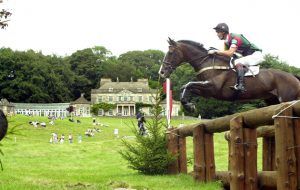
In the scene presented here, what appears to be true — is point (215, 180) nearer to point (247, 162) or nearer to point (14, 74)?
point (247, 162)

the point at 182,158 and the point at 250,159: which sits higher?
the point at 250,159

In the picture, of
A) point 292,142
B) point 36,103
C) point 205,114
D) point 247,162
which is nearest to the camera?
point 292,142

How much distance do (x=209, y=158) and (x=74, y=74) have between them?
128 m

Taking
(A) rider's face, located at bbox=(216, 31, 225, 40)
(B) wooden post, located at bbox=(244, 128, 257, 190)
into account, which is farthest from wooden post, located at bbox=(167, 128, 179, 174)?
(B) wooden post, located at bbox=(244, 128, 257, 190)

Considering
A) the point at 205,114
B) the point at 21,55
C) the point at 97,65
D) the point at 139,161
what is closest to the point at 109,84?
the point at 97,65

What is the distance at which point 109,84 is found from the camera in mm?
143375

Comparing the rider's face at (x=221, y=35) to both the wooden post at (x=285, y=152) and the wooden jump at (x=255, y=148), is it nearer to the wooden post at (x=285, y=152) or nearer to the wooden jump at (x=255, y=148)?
the wooden jump at (x=255, y=148)

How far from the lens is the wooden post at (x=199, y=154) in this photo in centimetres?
1241

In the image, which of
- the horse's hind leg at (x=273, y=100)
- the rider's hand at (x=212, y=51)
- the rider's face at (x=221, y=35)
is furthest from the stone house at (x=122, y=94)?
the rider's hand at (x=212, y=51)

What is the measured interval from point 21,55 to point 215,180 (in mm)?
112671

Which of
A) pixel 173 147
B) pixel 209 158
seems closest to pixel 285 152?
pixel 209 158

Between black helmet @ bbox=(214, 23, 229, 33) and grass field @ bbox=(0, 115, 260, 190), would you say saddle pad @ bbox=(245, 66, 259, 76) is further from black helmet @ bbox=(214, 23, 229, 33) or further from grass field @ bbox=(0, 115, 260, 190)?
grass field @ bbox=(0, 115, 260, 190)

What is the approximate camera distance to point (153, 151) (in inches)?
614

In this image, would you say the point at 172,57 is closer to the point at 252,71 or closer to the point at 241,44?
the point at 241,44
